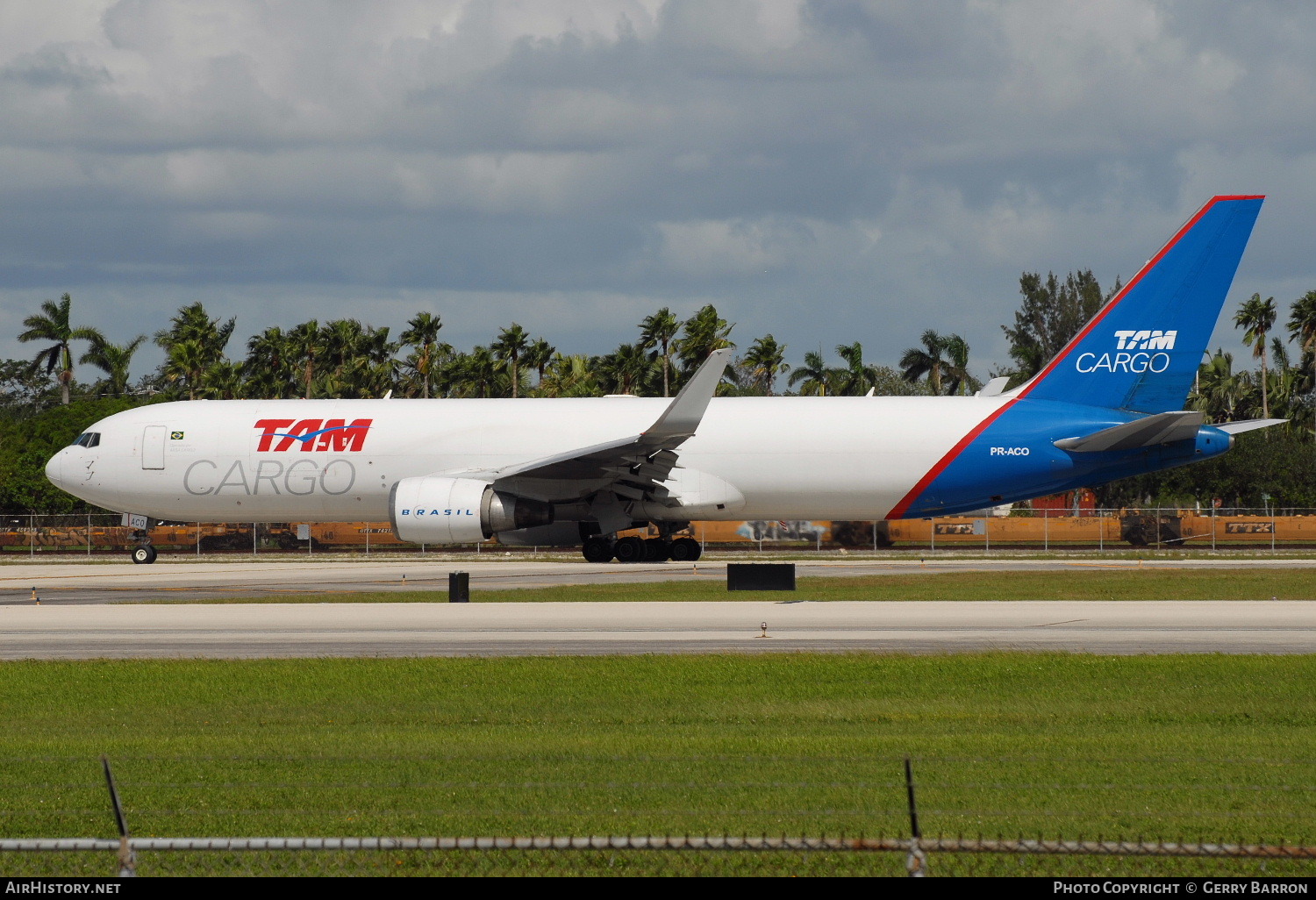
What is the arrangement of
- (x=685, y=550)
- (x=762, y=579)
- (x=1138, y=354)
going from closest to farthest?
1. (x=762, y=579)
2. (x=1138, y=354)
3. (x=685, y=550)

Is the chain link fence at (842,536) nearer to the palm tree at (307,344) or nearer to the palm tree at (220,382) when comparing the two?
the palm tree at (220,382)

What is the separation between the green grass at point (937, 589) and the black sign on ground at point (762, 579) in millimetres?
362

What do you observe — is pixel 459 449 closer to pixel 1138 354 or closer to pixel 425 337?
pixel 1138 354

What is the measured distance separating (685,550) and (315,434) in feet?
35.4

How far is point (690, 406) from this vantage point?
A: 107ft

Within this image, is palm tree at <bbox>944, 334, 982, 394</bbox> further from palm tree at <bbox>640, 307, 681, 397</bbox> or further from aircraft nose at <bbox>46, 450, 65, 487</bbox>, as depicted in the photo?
aircraft nose at <bbox>46, 450, 65, 487</bbox>

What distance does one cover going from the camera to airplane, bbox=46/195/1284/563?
35.0 metres

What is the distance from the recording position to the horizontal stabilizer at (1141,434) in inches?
1330

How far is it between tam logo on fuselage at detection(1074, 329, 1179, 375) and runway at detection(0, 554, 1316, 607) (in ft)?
18.3

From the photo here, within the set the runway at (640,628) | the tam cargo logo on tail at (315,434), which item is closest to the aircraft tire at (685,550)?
the tam cargo logo on tail at (315,434)

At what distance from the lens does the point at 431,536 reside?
33.9m

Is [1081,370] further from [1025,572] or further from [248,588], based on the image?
[248,588]

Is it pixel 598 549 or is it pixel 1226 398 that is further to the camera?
pixel 1226 398

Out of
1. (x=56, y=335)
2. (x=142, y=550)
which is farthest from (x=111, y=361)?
(x=142, y=550)
